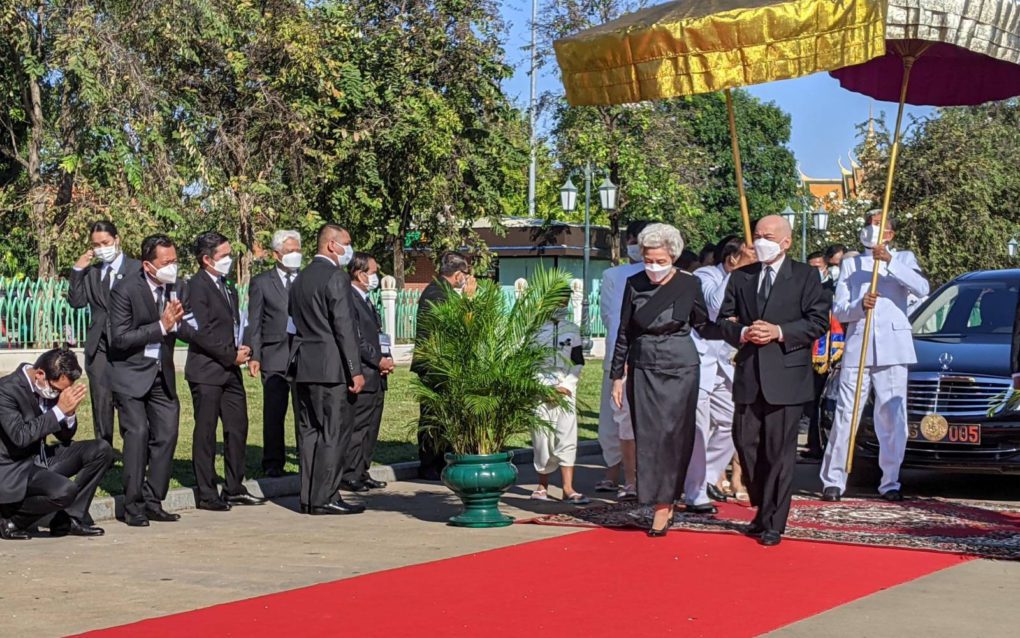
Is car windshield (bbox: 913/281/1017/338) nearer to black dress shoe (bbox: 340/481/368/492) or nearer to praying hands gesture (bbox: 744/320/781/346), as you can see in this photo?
praying hands gesture (bbox: 744/320/781/346)

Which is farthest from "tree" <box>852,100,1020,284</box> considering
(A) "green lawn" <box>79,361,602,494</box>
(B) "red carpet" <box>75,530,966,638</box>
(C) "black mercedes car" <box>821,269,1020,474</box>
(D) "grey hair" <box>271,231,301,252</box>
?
(B) "red carpet" <box>75,530,966,638</box>

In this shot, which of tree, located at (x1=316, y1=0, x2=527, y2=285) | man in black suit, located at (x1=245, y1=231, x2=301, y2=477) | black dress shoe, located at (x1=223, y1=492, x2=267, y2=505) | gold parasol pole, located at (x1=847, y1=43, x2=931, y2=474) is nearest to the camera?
gold parasol pole, located at (x1=847, y1=43, x2=931, y2=474)

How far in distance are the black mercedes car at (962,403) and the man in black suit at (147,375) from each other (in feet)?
17.7

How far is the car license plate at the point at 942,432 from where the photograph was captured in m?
11.8

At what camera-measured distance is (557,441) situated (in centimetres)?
1176

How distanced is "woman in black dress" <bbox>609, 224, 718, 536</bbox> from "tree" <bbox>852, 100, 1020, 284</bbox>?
37248 millimetres

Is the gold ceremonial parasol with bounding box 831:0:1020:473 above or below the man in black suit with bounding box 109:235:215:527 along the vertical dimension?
above

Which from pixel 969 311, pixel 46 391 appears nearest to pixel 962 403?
pixel 969 311

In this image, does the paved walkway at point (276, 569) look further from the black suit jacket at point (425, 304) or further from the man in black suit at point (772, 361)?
the man in black suit at point (772, 361)

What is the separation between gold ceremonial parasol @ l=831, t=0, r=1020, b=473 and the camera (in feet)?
34.9

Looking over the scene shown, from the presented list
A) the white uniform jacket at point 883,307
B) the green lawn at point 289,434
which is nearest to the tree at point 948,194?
the green lawn at point 289,434

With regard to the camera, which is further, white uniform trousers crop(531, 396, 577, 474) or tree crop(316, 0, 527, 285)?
tree crop(316, 0, 527, 285)

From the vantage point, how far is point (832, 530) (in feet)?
33.1

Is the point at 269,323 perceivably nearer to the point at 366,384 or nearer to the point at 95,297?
the point at 366,384
